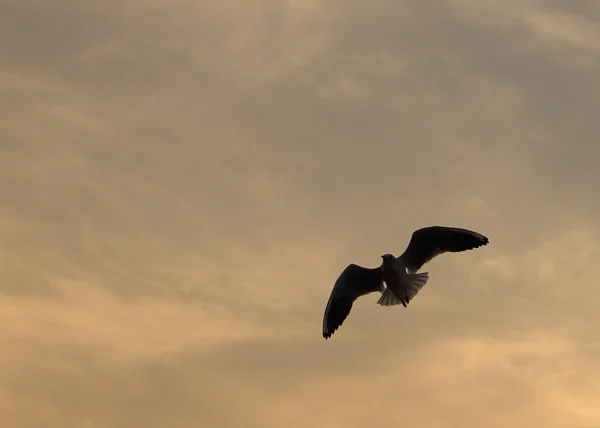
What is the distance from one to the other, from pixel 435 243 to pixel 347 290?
3031 mm

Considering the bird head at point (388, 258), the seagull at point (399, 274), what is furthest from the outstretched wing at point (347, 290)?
the bird head at point (388, 258)

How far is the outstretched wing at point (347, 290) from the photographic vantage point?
27.6m

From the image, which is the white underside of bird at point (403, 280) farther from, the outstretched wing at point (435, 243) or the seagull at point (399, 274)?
the outstretched wing at point (435, 243)

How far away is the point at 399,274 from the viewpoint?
27062 millimetres

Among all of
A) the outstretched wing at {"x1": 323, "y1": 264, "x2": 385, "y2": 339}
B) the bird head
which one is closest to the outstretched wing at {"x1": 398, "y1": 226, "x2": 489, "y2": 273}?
the bird head

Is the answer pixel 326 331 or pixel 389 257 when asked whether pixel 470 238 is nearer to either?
pixel 389 257

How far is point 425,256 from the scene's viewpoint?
90.1ft

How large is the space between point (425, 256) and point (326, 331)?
3.79m

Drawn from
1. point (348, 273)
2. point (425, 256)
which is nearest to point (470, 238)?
point (425, 256)

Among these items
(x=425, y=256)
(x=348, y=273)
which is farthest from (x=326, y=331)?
(x=425, y=256)

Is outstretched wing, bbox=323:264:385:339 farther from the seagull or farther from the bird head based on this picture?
the bird head

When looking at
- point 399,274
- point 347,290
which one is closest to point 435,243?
point 399,274

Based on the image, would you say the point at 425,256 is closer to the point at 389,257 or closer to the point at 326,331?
the point at 389,257

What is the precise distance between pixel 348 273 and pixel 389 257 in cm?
140
